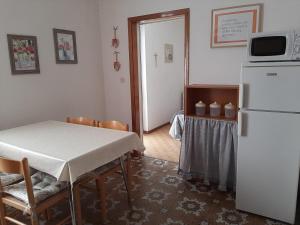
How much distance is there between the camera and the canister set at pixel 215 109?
252 centimetres

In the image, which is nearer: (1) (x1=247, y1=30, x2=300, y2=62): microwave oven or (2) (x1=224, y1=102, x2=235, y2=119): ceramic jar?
(1) (x1=247, y1=30, x2=300, y2=62): microwave oven

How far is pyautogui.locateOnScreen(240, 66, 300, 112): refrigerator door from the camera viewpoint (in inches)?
72.2

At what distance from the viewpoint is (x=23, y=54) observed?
263 centimetres

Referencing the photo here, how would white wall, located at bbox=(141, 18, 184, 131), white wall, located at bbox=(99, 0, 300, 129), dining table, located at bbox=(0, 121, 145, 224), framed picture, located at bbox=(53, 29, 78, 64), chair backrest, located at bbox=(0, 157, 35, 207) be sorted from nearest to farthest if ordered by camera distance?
chair backrest, located at bbox=(0, 157, 35, 207) < dining table, located at bbox=(0, 121, 145, 224) < white wall, located at bbox=(99, 0, 300, 129) < framed picture, located at bbox=(53, 29, 78, 64) < white wall, located at bbox=(141, 18, 184, 131)

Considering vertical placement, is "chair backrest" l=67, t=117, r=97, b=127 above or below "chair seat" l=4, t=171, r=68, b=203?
above

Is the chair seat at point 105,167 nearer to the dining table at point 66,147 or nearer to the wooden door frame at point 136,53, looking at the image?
the dining table at point 66,147

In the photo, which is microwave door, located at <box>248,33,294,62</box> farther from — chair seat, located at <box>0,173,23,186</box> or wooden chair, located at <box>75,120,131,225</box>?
chair seat, located at <box>0,173,23,186</box>

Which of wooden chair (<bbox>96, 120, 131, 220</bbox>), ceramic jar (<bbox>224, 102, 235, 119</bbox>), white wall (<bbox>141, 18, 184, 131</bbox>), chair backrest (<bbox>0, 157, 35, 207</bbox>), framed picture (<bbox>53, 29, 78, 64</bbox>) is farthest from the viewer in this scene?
white wall (<bbox>141, 18, 184, 131</bbox>)

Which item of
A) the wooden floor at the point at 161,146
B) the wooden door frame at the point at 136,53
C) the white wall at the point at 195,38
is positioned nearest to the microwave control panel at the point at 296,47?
the white wall at the point at 195,38

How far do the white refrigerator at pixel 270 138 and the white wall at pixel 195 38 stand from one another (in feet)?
2.28

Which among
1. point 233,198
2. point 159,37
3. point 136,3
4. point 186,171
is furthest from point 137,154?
point 159,37

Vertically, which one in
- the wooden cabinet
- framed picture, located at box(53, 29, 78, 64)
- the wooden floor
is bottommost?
the wooden floor

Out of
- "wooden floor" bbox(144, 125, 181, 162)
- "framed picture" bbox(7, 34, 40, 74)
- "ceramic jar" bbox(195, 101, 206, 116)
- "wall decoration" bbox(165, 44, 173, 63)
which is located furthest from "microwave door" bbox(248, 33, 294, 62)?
"wall decoration" bbox(165, 44, 173, 63)

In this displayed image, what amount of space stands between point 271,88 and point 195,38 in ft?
3.96
